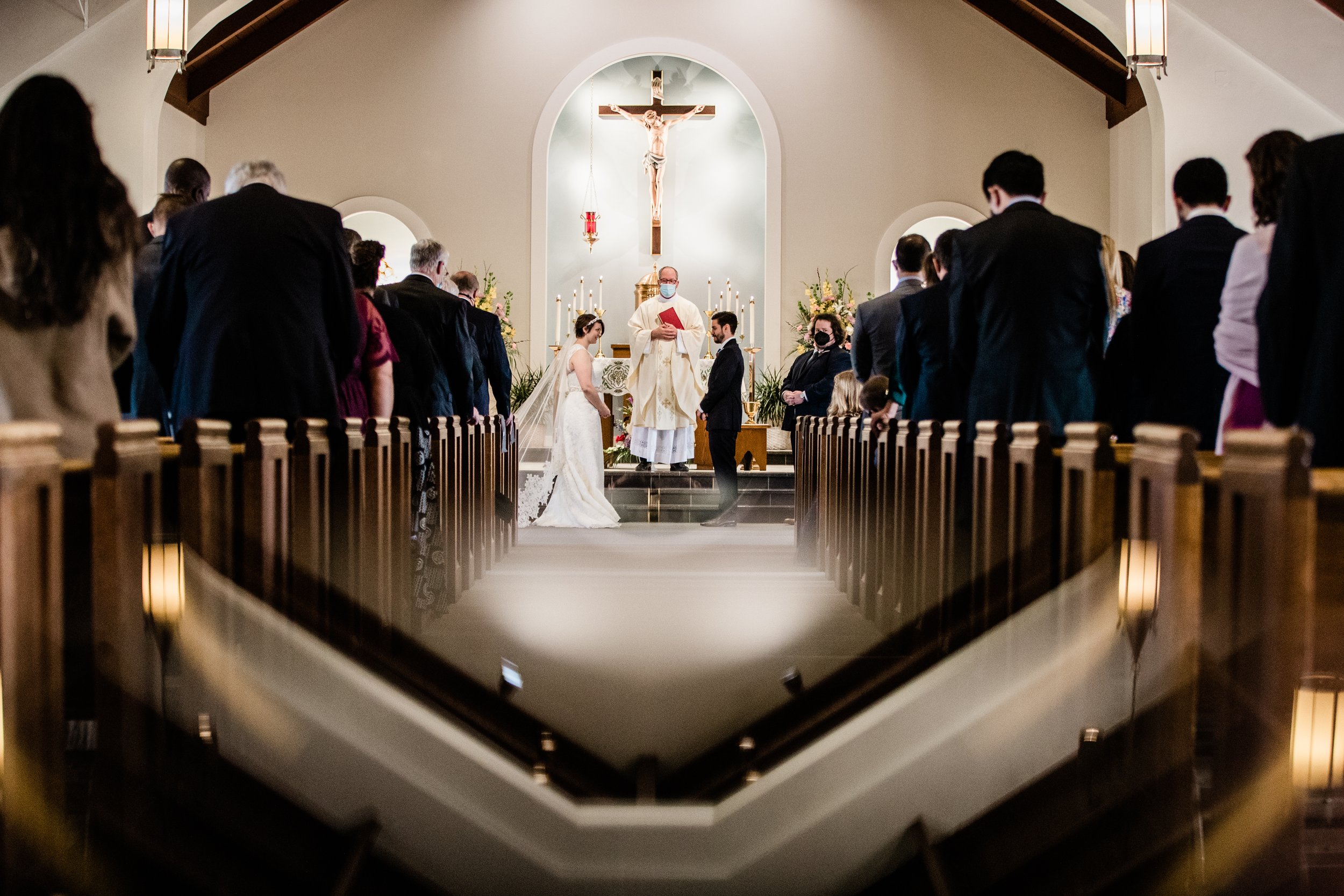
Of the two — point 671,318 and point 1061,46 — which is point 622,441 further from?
point 1061,46

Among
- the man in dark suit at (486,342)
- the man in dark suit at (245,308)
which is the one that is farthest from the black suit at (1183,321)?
the man in dark suit at (486,342)

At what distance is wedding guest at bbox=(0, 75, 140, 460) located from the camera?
6.91 feet

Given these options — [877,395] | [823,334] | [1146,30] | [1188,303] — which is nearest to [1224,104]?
[1146,30]

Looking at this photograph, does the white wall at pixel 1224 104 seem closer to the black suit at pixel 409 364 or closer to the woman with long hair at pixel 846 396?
the woman with long hair at pixel 846 396

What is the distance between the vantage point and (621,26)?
447 inches

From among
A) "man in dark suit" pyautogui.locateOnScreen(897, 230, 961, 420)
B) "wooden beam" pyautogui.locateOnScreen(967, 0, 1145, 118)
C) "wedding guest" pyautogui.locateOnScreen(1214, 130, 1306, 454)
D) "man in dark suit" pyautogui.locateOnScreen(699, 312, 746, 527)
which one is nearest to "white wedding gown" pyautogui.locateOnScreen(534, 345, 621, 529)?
"man in dark suit" pyautogui.locateOnScreen(699, 312, 746, 527)

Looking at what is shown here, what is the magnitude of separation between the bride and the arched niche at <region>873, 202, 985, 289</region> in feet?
14.9

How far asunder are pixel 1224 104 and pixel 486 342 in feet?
20.1

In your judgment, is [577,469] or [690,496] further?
[690,496]

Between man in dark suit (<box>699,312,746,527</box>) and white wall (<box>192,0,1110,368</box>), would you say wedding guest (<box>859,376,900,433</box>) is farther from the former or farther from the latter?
white wall (<box>192,0,1110,368</box>)

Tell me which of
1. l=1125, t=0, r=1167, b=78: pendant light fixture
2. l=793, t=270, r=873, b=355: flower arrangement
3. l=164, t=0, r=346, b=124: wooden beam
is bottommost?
l=793, t=270, r=873, b=355: flower arrangement

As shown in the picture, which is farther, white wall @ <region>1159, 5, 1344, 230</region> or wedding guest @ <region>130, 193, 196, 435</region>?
white wall @ <region>1159, 5, 1344, 230</region>

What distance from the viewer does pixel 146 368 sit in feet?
10.9

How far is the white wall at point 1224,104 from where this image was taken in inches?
319
